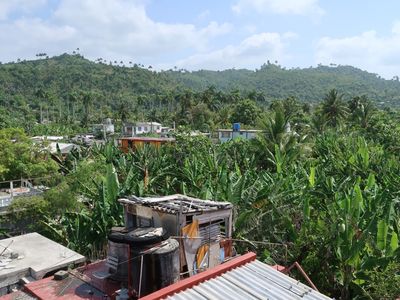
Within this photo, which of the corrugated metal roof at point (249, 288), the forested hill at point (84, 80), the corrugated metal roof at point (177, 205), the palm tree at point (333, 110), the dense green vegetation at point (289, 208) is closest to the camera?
the corrugated metal roof at point (249, 288)

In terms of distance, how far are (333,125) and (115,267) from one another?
44.6 m

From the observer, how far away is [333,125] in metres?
48.2

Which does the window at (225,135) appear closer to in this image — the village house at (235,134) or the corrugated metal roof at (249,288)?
the village house at (235,134)

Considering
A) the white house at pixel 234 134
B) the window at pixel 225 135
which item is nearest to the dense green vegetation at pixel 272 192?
the white house at pixel 234 134

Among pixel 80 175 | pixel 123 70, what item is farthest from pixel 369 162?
pixel 123 70

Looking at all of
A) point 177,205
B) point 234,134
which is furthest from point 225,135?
point 177,205

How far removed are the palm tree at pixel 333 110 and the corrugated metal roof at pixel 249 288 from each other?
4334 centimetres

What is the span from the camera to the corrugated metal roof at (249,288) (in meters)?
5.97

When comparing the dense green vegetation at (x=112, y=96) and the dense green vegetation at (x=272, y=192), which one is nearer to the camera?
the dense green vegetation at (x=272, y=192)

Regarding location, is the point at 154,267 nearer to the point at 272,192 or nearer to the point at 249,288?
the point at 249,288

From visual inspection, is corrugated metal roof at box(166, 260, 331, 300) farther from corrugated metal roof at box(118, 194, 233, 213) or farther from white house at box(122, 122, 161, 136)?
white house at box(122, 122, 161, 136)

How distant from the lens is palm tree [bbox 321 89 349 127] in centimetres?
4753

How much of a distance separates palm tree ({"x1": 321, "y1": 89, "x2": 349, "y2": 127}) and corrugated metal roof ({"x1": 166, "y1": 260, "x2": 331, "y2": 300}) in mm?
43338

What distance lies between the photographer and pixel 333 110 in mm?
47906
